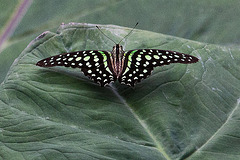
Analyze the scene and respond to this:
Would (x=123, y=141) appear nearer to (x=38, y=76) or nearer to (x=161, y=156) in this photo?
(x=161, y=156)

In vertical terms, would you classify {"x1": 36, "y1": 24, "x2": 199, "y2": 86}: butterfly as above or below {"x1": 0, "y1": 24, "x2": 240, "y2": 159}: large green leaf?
above

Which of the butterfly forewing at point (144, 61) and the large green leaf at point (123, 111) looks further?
the butterfly forewing at point (144, 61)

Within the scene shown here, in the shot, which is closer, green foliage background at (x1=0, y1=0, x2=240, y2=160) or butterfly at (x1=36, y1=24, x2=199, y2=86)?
green foliage background at (x1=0, y1=0, x2=240, y2=160)

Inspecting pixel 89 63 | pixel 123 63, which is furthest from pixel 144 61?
pixel 89 63

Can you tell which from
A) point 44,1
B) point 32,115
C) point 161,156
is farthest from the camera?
point 44,1

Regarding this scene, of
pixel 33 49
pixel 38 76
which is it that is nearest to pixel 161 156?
pixel 38 76

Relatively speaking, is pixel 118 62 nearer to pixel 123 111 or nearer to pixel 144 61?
pixel 144 61

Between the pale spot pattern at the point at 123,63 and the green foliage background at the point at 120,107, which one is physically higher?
the pale spot pattern at the point at 123,63
